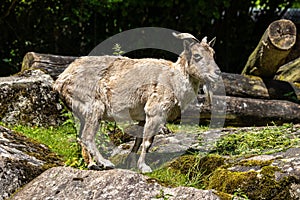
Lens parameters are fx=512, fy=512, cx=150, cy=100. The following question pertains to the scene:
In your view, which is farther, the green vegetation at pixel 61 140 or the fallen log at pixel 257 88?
the fallen log at pixel 257 88

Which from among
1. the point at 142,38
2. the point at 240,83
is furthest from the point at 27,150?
the point at 142,38

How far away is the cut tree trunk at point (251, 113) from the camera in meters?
9.48

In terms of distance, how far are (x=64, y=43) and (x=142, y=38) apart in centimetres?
214

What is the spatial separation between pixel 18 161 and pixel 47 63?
3.99m

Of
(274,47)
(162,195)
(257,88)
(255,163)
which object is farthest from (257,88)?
(162,195)

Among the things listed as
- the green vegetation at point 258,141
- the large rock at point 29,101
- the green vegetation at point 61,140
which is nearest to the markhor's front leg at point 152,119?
the green vegetation at point 61,140

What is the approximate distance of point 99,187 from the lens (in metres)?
4.84

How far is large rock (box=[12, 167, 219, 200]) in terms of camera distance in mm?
4621

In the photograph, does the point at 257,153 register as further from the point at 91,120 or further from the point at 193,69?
the point at 91,120

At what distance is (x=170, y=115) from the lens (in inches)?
229

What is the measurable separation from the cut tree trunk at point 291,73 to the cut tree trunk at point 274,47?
2.44ft

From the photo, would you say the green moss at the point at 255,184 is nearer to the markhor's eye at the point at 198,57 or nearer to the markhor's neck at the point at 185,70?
the markhor's neck at the point at 185,70

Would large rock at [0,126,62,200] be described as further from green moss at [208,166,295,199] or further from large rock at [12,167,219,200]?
green moss at [208,166,295,199]

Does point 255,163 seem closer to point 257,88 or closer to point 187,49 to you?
point 187,49
